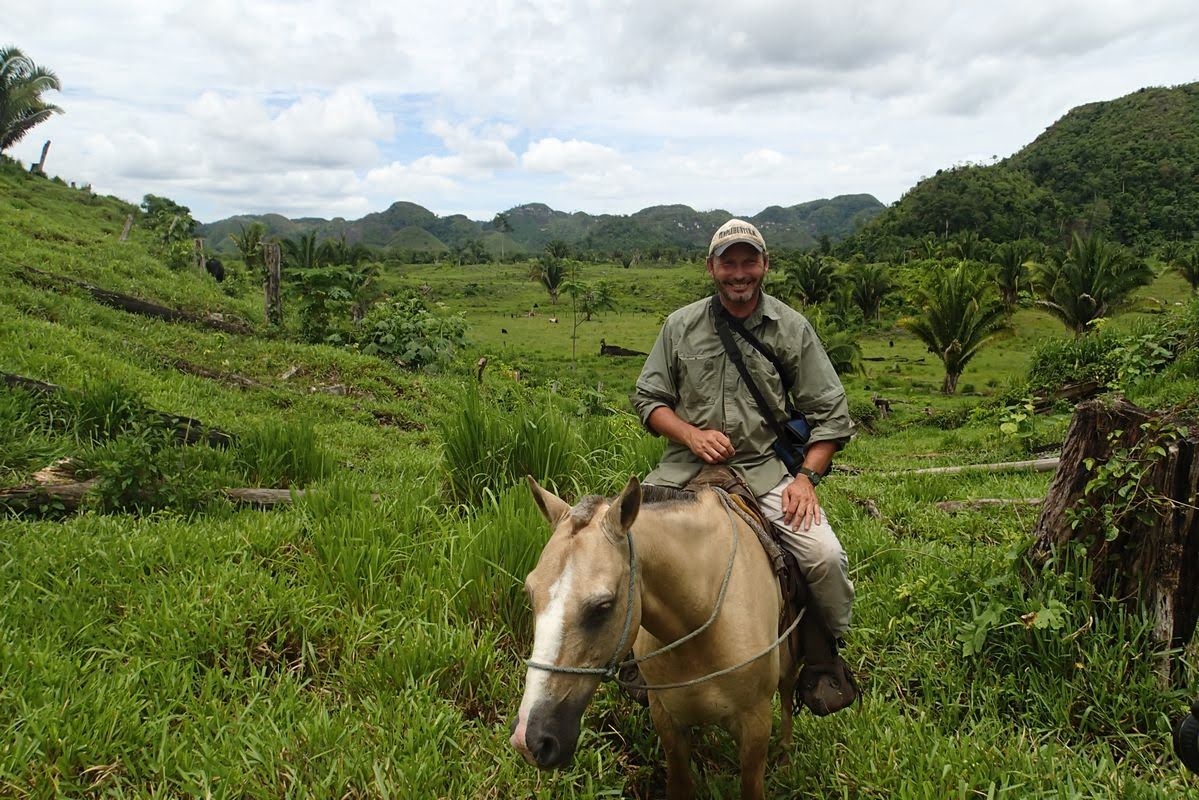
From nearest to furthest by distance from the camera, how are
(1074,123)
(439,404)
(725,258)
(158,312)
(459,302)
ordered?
(725,258) → (439,404) → (158,312) → (459,302) → (1074,123)

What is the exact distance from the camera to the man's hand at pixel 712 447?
2883 mm

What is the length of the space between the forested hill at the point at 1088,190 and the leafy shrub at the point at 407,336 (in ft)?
236

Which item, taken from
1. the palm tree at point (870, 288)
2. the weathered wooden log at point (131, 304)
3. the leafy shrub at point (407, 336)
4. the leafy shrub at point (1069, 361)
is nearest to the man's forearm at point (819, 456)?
the leafy shrub at point (407, 336)

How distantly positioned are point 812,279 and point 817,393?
1677 inches

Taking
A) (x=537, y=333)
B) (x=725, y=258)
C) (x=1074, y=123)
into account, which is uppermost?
(x=1074, y=123)

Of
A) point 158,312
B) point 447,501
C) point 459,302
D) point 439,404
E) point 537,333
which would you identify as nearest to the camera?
point 447,501

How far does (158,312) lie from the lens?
38.6ft

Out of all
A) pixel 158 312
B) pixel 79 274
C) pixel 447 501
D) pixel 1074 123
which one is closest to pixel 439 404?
pixel 158 312

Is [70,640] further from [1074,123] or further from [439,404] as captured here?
[1074,123]

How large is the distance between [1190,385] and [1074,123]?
12628cm

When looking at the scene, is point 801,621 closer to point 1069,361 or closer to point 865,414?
point 1069,361

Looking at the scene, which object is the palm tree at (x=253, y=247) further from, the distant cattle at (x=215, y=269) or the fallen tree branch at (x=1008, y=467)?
the fallen tree branch at (x=1008, y=467)

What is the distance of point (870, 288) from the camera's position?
144ft

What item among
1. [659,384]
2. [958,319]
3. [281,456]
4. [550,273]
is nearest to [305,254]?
[550,273]
